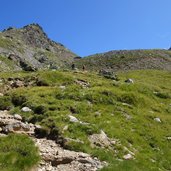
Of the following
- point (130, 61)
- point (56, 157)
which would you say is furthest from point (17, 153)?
point (130, 61)

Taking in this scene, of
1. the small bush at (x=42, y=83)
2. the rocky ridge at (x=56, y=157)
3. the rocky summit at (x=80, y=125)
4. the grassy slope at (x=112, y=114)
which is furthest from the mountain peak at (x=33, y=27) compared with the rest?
the rocky ridge at (x=56, y=157)

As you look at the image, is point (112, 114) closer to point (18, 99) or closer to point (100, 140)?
point (100, 140)

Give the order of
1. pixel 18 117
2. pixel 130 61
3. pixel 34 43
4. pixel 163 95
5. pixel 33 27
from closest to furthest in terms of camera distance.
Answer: pixel 18 117 → pixel 163 95 → pixel 130 61 → pixel 34 43 → pixel 33 27

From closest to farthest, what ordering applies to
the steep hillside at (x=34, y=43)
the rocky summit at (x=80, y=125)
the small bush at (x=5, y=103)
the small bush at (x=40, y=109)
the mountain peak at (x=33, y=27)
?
the rocky summit at (x=80, y=125) → the small bush at (x=40, y=109) → the small bush at (x=5, y=103) → the steep hillside at (x=34, y=43) → the mountain peak at (x=33, y=27)

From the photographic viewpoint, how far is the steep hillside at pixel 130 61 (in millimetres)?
85875

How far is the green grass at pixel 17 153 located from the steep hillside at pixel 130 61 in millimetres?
64229

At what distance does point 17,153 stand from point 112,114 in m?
10.0

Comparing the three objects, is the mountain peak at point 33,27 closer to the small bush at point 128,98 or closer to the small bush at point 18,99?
the small bush at point 128,98

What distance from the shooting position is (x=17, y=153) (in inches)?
724

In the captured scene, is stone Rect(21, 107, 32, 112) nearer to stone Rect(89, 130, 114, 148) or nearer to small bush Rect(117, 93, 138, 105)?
stone Rect(89, 130, 114, 148)

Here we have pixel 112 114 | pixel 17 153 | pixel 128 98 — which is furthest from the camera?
pixel 128 98

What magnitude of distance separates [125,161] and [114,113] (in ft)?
26.4

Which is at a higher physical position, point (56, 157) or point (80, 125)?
point (80, 125)

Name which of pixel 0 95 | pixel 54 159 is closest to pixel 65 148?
pixel 54 159
